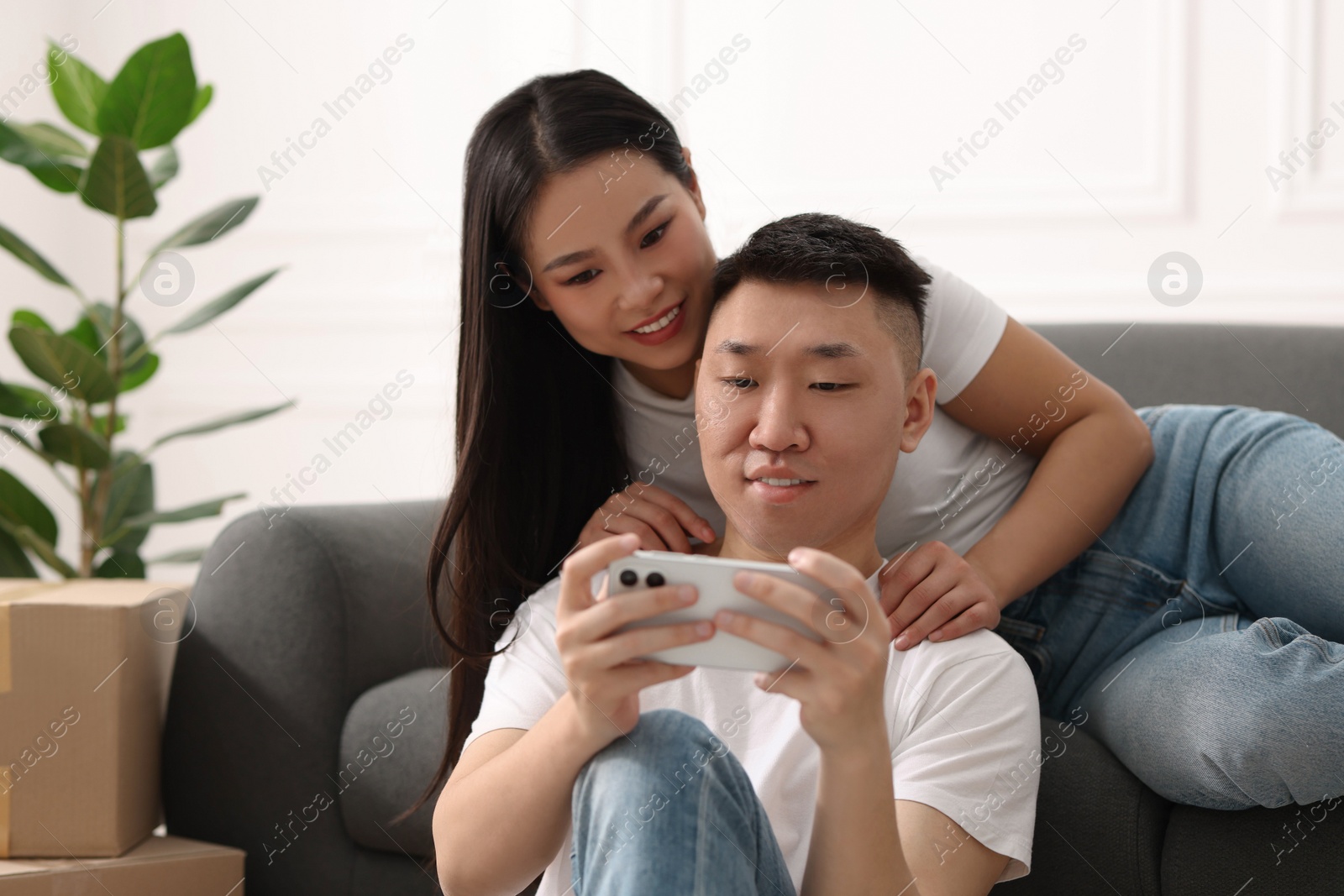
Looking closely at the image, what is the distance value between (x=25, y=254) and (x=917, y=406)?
63.4 inches

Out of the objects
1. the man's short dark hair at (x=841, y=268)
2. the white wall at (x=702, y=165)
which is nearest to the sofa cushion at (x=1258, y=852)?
the man's short dark hair at (x=841, y=268)

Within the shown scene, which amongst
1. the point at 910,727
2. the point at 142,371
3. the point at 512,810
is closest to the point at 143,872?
the point at 512,810

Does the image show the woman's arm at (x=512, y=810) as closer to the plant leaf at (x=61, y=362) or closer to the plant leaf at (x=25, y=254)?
the plant leaf at (x=61, y=362)

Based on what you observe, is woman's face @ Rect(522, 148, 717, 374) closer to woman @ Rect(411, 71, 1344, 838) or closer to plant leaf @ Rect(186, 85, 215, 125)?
woman @ Rect(411, 71, 1344, 838)

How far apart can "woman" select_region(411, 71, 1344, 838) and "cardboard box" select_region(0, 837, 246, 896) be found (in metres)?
0.37

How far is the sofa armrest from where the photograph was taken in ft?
4.67

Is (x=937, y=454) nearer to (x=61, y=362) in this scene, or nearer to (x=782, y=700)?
(x=782, y=700)

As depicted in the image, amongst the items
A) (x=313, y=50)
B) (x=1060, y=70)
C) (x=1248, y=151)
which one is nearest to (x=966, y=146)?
(x=1060, y=70)

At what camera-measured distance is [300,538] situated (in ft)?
5.10

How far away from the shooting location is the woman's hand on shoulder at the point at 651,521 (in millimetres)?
1186

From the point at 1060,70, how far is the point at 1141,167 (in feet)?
0.90

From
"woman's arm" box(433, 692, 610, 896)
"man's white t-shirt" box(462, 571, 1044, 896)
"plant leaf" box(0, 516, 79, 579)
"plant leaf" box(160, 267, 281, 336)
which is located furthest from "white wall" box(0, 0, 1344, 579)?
"woman's arm" box(433, 692, 610, 896)

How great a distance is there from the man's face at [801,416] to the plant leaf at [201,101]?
1336 mm

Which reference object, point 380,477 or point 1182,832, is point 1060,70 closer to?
point 1182,832
